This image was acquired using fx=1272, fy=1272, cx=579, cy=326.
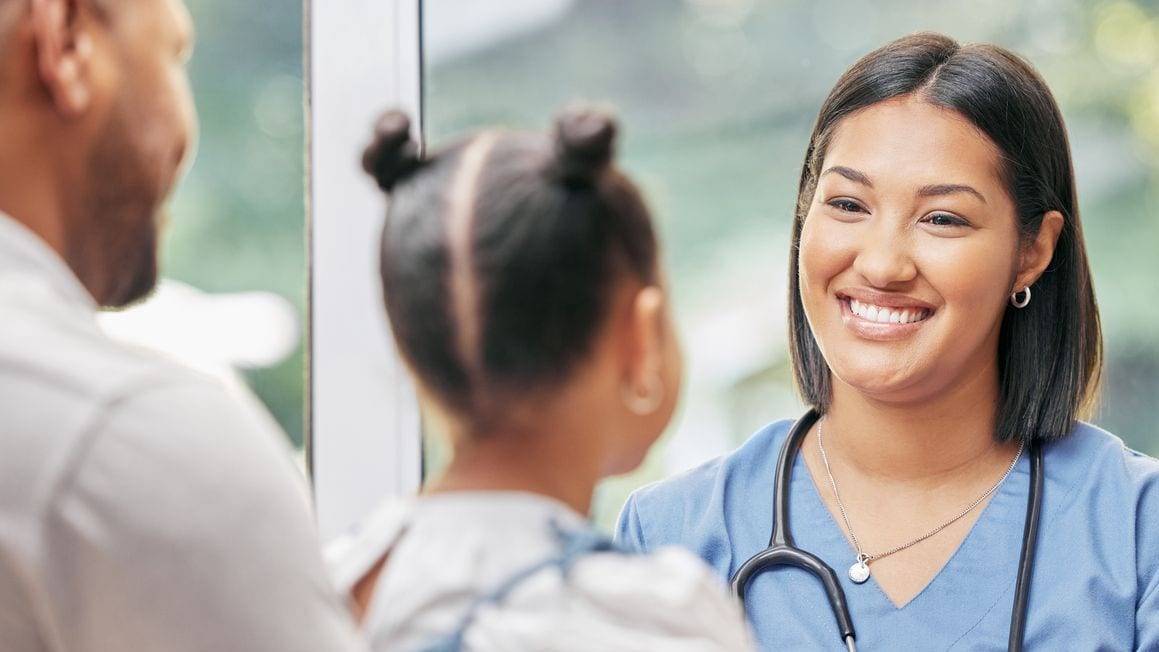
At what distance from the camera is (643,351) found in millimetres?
855

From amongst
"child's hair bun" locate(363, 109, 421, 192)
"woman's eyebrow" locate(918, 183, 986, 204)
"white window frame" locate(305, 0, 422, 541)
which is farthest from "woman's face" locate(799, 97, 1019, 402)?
"child's hair bun" locate(363, 109, 421, 192)

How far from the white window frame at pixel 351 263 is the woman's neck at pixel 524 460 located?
70 centimetres

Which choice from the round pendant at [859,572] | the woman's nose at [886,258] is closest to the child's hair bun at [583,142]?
the woman's nose at [886,258]

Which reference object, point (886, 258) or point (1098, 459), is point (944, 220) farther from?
point (1098, 459)

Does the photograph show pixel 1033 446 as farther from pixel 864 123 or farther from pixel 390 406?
pixel 390 406

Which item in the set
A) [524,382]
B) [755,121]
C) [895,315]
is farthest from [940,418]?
[524,382]

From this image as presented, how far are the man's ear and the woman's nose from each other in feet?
2.82

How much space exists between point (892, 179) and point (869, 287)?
12 cm

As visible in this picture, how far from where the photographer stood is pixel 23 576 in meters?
0.71

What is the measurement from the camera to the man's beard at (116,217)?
31.2 inches

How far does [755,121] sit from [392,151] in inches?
49.0

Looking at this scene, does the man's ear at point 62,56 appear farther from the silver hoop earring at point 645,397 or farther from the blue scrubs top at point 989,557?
the blue scrubs top at point 989,557

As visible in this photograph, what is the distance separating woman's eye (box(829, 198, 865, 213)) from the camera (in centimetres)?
143

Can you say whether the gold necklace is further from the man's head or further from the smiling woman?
the man's head
